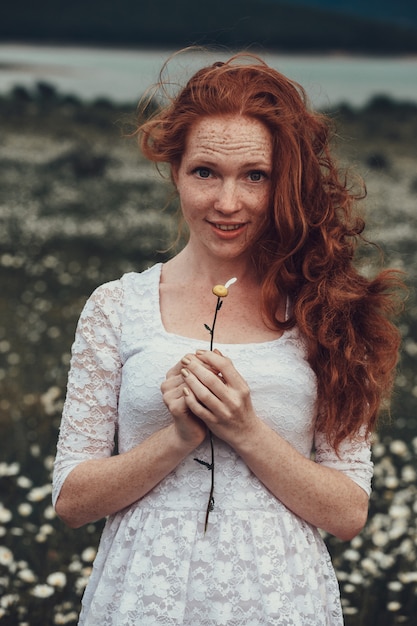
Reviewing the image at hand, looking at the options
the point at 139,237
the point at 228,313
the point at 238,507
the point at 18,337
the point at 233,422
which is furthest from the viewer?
the point at 139,237

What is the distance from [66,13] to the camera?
27.9 ft

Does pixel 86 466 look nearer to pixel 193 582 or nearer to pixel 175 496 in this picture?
pixel 175 496

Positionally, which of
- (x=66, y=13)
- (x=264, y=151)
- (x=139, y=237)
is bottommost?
(x=139, y=237)

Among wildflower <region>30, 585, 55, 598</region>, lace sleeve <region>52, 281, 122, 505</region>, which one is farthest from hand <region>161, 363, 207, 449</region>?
wildflower <region>30, 585, 55, 598</region>

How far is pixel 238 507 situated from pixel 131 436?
310 millimetres

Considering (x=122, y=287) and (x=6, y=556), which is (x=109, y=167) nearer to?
(x=6, y=556)

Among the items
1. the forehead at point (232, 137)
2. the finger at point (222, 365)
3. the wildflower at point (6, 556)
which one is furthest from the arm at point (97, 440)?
the wildflower at point (6, 556)

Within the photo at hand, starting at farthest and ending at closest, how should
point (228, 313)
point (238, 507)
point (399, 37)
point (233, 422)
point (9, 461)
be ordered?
point (399, 37) < point (9, 461) < point (228, 313) < point (238, 507) < point (233, 422)

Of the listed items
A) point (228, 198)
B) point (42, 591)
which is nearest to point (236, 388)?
point (228, 198)

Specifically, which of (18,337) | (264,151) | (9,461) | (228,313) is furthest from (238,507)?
(18,337)

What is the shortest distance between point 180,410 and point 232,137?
2.11 ft

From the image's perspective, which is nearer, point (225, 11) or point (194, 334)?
point (194, 334)

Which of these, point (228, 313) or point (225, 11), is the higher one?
point (225, 11)

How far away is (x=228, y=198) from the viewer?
210cm
